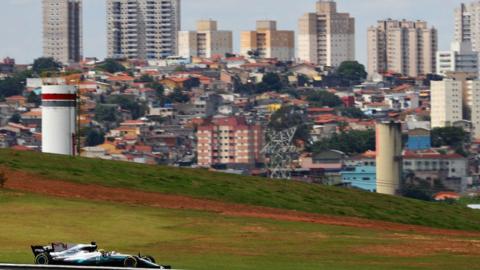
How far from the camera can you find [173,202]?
196ft

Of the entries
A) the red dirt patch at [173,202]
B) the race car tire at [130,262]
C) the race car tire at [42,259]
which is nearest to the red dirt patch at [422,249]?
the red dirt patch at [173,202]

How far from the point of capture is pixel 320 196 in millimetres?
66688

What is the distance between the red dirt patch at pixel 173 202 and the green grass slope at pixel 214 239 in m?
2.02

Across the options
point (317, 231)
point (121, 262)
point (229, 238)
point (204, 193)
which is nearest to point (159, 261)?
point (121, 262)

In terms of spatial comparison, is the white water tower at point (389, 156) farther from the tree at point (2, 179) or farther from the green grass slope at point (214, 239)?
the green grass slope at point (214, 239)

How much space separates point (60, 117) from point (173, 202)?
20.3 m

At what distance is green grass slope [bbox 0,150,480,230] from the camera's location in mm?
63531

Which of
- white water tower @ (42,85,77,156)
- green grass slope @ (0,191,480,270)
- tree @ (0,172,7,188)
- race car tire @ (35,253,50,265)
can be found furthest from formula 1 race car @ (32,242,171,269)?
white water tower @ (42,85,77,156)

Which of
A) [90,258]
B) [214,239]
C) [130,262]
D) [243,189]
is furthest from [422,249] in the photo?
[243,189]

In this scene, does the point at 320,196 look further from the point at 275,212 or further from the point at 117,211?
the point at 117,211

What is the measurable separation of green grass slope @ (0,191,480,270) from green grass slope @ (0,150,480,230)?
7.30 metres

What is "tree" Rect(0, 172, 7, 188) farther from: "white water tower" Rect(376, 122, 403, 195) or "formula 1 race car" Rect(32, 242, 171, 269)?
"white water tower" Rect(376, 122, 403, 195)

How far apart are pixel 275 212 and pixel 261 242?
1221 cm

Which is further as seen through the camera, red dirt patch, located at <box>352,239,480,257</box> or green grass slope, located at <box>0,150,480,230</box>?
green grass slope, located at <box>0,150,480,230</box>
